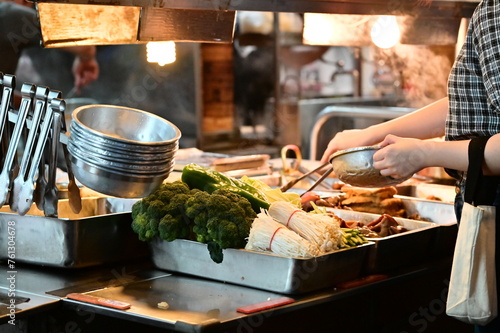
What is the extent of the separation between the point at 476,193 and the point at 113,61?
4.96 m

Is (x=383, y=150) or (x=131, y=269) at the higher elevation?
(x=383, y=150)

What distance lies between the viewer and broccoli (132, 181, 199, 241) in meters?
2.22

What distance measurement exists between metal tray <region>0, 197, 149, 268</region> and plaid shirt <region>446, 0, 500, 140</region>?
42.6 inches

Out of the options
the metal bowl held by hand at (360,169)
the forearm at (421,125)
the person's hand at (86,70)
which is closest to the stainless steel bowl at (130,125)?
the metal bowl held by hand at (360,169)

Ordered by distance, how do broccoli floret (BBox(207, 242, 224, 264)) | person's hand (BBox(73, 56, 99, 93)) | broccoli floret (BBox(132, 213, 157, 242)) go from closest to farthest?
broccoli floret (BBox(207, 242, 224, 264)), broccoli floret (BBox(132, 213, 157, 242)), person's hand (BBox(73, 56, 99, 93))

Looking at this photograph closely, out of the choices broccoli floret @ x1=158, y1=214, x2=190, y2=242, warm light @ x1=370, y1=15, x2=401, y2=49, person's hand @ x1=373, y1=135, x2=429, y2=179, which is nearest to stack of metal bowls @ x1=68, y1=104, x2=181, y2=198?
broccoli floret @ x1=158, y1=214, x2=190, y2=242

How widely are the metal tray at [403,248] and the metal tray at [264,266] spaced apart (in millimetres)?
46

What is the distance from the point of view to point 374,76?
9.23 m

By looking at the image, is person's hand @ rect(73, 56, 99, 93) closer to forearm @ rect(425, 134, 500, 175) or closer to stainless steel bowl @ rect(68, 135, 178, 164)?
stainless steel bowl @ rect(68, 135, 178, 164)

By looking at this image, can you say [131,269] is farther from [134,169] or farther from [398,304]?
[398,304]

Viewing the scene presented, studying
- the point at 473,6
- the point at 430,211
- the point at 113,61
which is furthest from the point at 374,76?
the point at 430,211

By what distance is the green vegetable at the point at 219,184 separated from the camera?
239cm

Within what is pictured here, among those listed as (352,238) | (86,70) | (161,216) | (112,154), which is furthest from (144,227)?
(86,70)

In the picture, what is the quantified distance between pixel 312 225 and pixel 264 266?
0.21 m
